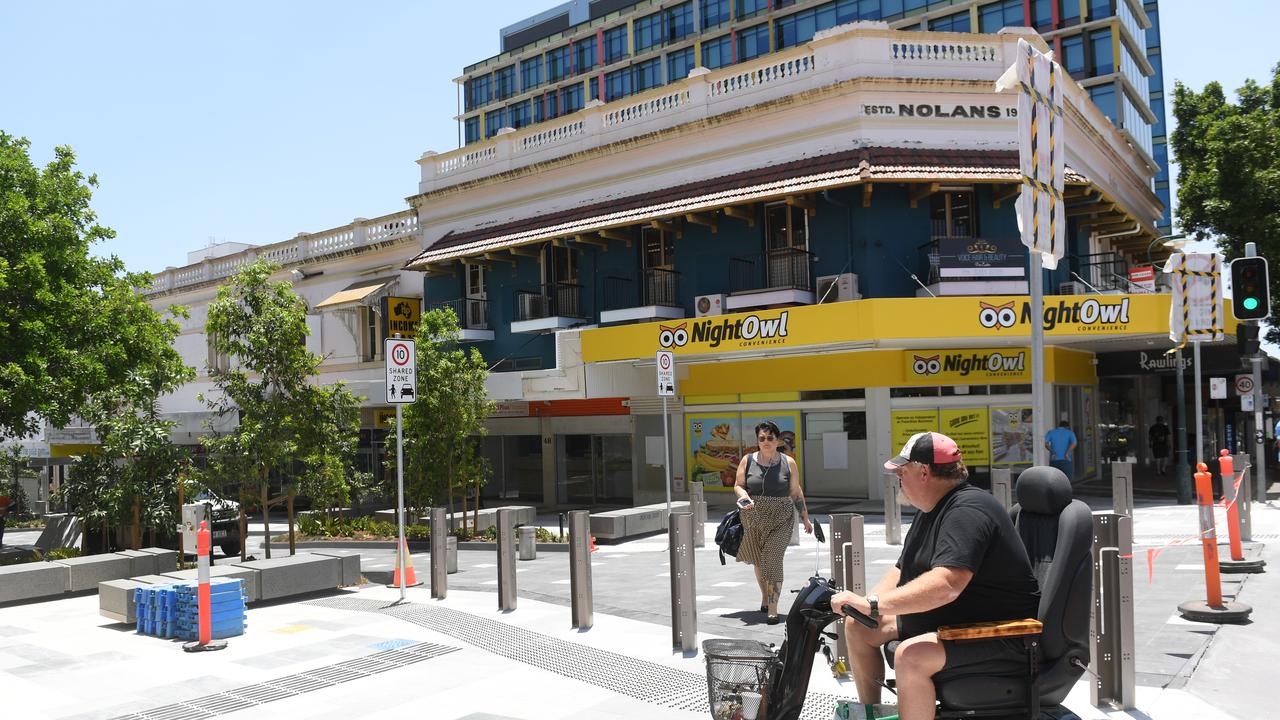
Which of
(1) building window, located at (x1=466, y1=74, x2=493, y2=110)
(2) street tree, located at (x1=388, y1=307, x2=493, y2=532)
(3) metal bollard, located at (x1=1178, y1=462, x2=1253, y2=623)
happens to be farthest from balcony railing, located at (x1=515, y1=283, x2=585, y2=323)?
(1) building window, located at (x1=466, y1=74, x2=493, y2=110)

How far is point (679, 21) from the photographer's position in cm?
5603

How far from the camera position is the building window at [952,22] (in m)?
44.3

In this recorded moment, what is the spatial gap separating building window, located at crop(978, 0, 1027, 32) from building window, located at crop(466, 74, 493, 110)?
3591cm

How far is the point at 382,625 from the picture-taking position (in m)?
10.0

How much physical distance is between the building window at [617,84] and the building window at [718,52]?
5.94 m

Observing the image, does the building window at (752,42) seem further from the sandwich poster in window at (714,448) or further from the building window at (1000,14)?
the sandwich poster in window at (714,448)

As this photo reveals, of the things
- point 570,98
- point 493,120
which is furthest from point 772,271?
point 493,120

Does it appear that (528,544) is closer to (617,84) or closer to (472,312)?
(472,312)

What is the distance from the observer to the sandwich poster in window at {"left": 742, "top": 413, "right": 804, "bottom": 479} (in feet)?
76.9

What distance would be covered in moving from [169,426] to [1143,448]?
2902 cm

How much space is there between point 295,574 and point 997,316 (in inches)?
568

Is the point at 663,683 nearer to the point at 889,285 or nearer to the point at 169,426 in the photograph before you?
the point at 169,426

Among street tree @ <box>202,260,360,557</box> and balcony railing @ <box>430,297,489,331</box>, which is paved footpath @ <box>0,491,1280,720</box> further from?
balcony railing @ <box>430,297,489,331</box>

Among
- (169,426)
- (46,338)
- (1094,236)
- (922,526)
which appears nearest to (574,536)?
(922,526)
